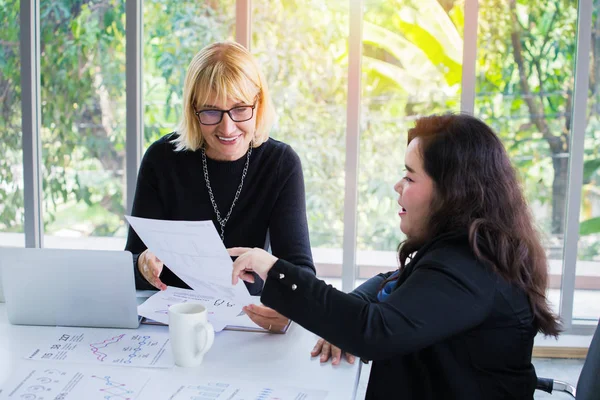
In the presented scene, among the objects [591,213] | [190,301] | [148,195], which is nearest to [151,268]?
[190,301]

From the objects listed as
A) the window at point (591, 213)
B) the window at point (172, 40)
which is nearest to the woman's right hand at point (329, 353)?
the window at point (172, 40)

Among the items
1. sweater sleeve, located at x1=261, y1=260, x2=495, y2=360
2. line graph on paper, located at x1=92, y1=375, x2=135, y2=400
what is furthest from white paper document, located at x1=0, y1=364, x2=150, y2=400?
sweater sleeve, located at x1=261, y1=260, x2=495, y2=360

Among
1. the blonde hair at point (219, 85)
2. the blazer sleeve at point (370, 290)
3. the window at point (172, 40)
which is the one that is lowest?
the blazer sleeve at point (370, 290)

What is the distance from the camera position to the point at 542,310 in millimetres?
1230

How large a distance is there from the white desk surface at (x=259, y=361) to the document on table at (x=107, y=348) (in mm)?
31

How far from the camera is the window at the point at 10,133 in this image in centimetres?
342

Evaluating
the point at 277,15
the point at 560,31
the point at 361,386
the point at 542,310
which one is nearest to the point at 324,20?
the point at 277,15

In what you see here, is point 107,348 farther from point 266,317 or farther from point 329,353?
point 329,353

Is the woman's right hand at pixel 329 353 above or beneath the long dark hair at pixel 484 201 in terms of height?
beneath

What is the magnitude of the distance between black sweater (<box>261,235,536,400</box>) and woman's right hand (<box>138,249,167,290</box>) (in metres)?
0.46

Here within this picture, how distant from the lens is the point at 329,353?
130 cm

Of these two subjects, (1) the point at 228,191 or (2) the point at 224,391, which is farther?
(1) the point at 228,191

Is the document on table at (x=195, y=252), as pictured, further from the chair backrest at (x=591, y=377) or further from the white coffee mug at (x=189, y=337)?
the chair backrest at (x=591, y=377)

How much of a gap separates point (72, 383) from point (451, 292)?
2.36 ft
